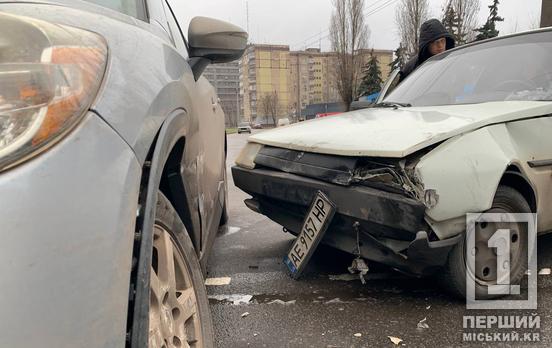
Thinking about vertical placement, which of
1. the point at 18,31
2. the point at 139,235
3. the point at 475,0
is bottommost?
the point at 139,235

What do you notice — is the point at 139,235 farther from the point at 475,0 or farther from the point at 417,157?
the point at 475,0

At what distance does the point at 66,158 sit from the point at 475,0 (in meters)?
29.2

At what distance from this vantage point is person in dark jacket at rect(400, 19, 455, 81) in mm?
4930

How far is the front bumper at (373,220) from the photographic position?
212 centimetres

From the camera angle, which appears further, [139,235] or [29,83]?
[139,235]

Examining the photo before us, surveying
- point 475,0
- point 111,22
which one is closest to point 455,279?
point 111,22

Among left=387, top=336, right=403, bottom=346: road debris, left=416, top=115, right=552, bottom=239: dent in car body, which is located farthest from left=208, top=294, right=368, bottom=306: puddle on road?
left=416, top=115, right=552, bottom=239: dent in car body

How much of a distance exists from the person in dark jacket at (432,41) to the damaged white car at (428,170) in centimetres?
169

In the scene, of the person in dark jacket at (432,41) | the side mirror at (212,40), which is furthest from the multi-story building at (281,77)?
the side mirror at (212,40)

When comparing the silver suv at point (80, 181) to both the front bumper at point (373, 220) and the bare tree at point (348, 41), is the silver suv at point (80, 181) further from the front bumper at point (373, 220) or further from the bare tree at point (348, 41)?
the bare tree at point (348, 41)

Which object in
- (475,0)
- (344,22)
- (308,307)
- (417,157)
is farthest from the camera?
(344,22)

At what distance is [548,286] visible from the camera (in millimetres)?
2738

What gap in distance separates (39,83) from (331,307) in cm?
204

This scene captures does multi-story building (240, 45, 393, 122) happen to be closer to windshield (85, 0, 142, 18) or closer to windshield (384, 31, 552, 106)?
windshield (384, 31, 552, 106)
